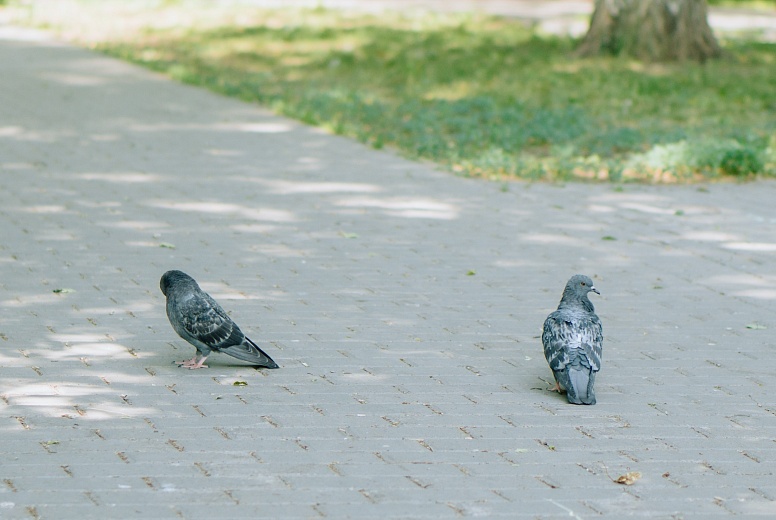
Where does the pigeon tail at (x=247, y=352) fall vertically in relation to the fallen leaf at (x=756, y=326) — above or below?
below

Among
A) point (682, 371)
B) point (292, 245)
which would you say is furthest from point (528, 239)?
point (682, 371)

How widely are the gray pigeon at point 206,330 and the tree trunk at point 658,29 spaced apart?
13.8 metres

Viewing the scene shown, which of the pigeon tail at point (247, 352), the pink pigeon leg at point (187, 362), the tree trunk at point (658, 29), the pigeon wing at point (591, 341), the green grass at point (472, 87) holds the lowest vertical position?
the pink pigeon leg at point (187, 362)

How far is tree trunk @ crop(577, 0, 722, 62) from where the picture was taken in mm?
18562

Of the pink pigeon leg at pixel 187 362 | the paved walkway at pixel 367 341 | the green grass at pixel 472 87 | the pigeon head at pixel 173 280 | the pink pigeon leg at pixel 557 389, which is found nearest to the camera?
the paved walkway at pixel 367 341

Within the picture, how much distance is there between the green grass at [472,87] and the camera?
12.4 metres

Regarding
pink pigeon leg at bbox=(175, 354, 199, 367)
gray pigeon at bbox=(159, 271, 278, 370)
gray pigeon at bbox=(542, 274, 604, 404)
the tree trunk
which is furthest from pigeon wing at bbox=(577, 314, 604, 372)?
the tree trunk

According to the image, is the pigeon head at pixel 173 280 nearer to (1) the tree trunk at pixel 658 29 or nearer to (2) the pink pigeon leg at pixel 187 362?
(2) the pink pigeon leg at pixel 187 362

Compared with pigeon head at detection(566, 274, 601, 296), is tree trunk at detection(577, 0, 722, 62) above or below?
above

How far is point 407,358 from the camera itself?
6.66 m

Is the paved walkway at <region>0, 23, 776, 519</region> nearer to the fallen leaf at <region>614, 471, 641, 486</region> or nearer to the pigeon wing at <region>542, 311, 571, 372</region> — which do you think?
the fallen leaf at <region>614, 471, 641, 486</region>

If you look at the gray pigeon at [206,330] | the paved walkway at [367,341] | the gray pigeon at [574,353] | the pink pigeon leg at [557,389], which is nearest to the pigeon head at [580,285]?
the gray pigeon at [574,353]

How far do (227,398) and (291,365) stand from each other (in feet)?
2.05

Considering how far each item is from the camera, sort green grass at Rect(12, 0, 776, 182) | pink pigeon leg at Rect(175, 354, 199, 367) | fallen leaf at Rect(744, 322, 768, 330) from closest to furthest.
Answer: pink pigeon leg at Rect(175, 354, 199, 367), fallen leaf at Rect(744, 322, 768, 330), green grass at Rect(12, 0, 776, 182)
